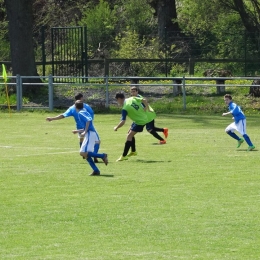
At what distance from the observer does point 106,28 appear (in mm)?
45562

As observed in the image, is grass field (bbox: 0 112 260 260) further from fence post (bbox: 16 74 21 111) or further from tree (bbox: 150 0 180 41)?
tree (bbox: 150 0 180 41)

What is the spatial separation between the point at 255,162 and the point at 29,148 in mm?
6438

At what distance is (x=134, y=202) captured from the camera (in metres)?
13.2

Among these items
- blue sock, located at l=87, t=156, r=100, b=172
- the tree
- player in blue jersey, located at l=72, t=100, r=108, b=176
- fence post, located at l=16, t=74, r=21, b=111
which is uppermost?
the tree

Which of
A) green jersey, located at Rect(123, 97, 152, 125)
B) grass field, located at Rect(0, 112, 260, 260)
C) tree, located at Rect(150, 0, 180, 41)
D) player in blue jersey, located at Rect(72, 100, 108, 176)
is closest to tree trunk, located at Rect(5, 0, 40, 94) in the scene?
tree, located at Rect(150, 0, 180, 41)

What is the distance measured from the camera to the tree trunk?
36719 mm

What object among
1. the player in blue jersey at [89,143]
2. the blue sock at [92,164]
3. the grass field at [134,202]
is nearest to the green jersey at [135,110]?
the grass field at [134,202]

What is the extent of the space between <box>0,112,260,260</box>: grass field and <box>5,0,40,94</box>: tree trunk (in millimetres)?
14262

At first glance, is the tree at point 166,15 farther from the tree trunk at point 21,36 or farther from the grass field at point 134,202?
the grass field at point 134,202

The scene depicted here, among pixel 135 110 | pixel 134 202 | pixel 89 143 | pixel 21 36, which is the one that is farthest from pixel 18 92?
pixel 134 202

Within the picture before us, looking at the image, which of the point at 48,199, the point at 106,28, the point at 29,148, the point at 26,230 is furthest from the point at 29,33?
the point at 26,230

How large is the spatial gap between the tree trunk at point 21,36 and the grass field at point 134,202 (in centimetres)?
1426

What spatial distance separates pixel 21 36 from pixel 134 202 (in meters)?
24.5

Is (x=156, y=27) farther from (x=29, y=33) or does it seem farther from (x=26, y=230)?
(x=26, y=230)
